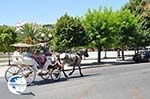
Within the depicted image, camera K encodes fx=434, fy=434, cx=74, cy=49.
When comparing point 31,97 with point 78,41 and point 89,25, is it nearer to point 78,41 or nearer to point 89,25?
point 78,41

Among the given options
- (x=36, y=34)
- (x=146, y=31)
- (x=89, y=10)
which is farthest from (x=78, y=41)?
(x=36, y=34)

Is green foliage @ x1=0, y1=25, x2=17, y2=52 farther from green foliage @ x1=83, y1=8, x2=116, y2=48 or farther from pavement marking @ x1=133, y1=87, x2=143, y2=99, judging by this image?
pavement marking @ x1=133, y1=87, x2=143, y2=99

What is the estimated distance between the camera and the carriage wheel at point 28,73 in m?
20.1

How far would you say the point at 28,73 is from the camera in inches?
794

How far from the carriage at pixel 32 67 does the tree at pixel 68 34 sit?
17.6 meters

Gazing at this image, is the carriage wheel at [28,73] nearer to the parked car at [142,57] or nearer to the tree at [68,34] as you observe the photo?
the tree at [68,34]

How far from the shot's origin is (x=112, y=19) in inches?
1809

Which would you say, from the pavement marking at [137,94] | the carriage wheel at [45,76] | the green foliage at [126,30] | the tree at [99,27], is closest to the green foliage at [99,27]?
the tree at [99,27]

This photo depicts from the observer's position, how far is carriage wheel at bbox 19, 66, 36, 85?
20.1 m

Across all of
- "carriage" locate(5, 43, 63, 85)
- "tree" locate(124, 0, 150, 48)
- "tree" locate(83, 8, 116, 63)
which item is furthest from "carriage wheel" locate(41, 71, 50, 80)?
"tree" locate(124, 0, 150, 48)

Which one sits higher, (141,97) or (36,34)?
(36,34)

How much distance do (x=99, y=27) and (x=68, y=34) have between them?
564 cm

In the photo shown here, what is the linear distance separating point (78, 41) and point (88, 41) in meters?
2.64

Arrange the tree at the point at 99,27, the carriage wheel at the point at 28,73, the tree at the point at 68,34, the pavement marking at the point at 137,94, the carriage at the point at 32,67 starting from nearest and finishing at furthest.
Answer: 1. the pavement marking at the point at 137,94
2. the carriage wheel at the point at 28,73
3. the carriage at the point at 32,67
4. the tree at the point at 68,34
5. the tree at the point at 99,27
